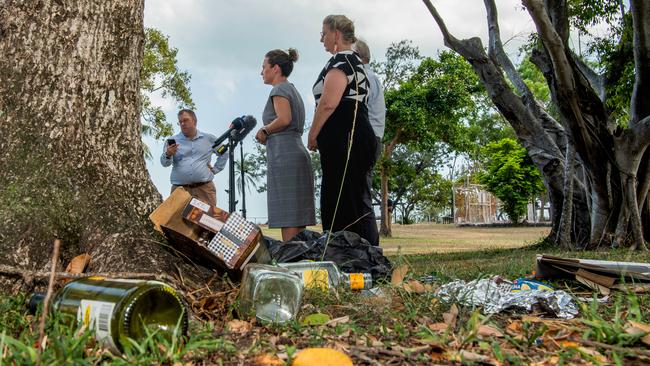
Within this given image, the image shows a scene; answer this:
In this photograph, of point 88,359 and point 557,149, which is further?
point 557,149

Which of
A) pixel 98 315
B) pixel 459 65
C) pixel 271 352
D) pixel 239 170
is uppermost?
pixel 459 65

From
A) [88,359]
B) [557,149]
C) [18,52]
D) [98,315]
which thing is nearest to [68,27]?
[18,52]

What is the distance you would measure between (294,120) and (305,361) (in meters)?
3.23

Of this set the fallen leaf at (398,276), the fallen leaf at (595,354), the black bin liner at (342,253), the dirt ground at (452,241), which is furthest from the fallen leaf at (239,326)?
the dirt ground at (452,241)

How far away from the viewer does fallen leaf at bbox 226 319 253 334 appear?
2.18m

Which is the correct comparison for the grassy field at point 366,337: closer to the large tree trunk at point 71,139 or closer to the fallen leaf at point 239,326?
the fallen leaf at point 239,326

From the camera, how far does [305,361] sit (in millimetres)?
1642

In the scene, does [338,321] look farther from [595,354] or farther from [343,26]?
[343,26]

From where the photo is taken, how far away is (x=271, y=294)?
2527 millimetres

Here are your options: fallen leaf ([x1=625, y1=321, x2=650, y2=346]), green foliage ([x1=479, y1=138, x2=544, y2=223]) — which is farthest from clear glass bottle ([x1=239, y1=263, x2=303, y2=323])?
green foliage ([x1=479, y1=138, x2=544, y2=223])

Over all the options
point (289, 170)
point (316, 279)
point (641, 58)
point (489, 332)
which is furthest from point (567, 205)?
point (489, 332)

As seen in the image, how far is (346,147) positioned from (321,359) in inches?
120

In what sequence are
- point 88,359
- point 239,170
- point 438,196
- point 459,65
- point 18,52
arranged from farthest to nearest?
point 438,196 < point 459,65 < point 239,170 < point 18,52 < point 88,359

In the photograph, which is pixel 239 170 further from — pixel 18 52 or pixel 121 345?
pixel 121 345
